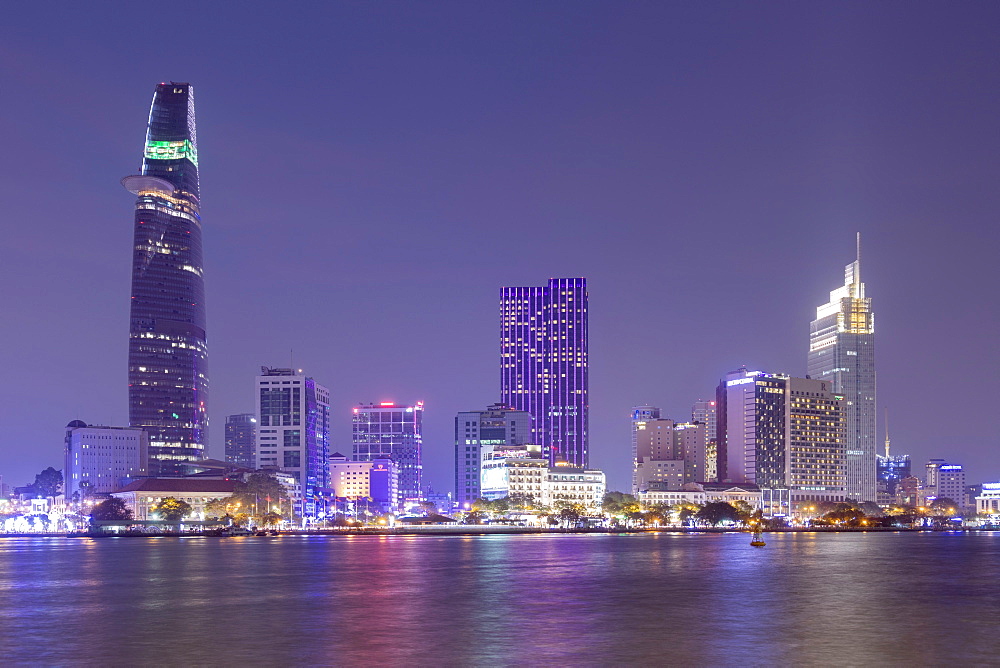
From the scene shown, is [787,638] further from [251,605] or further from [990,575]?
[990,575]

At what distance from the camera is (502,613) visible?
75500mm

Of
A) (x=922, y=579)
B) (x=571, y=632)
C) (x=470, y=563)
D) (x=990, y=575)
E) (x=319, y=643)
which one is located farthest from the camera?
(x=470, y=563)

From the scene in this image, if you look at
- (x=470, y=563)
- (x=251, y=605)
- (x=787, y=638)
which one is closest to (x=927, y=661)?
(x=787, y=638)

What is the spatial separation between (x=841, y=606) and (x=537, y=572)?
41.1m

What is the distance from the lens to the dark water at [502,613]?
57.2 m

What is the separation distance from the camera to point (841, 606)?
81500mm

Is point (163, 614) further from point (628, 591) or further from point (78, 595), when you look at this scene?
point (628, 591)

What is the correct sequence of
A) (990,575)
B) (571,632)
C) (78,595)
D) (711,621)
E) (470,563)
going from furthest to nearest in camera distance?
(470,563)
(990,575)
(78,595)
(711,621)
(571,632)

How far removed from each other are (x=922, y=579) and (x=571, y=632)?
61661 millimetres

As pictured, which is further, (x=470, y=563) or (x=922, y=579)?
(x=470, y=563)

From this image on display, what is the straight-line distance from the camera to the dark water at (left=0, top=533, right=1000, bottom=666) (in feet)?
188

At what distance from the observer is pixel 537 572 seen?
116 meters

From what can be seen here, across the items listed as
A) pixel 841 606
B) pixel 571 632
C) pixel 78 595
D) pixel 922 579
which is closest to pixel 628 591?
pixel 841 606

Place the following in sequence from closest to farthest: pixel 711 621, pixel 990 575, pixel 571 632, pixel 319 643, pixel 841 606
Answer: pixel 319 643 → pixel 571 632 → pixel 711 621 → pixel 841 606 → pixel 990 575
